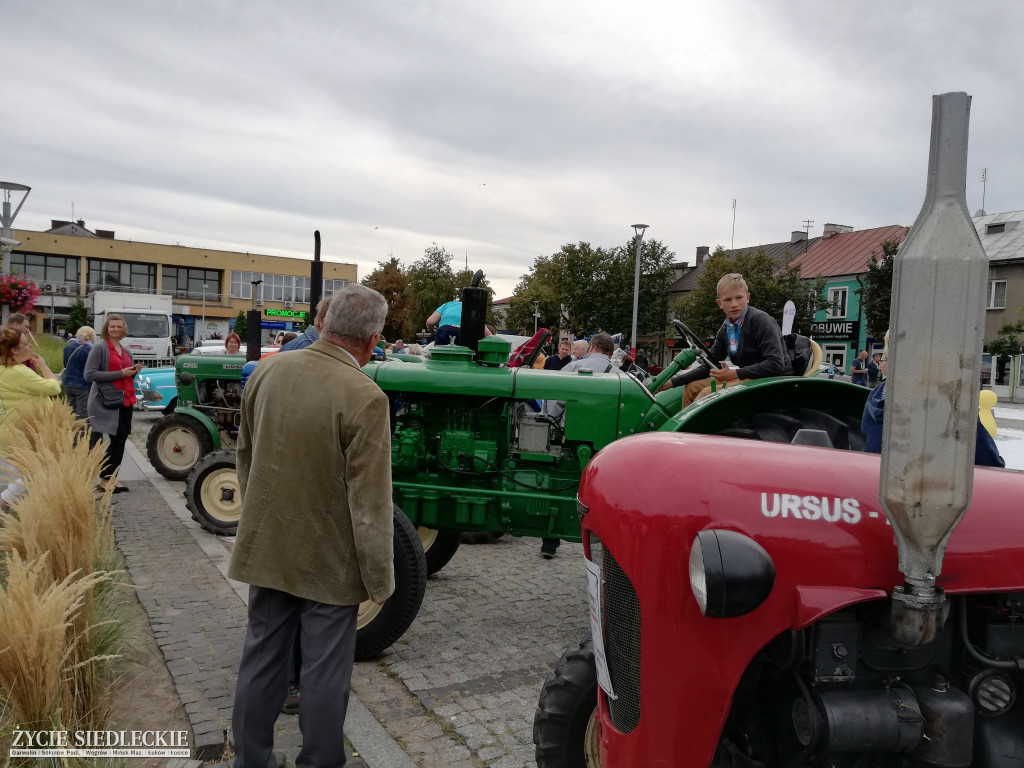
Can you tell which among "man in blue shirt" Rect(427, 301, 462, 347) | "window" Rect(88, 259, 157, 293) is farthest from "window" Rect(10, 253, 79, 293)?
"man in blue shirt" Rect(427, 301, 462, 347)

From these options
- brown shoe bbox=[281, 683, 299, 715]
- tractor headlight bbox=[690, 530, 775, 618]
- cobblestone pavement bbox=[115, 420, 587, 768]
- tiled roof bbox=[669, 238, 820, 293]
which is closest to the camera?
tractor headlight bbox=[690, 530, 775, 618]

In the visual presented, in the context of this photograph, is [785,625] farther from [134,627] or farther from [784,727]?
[134,627]

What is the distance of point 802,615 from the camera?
5.95 feet

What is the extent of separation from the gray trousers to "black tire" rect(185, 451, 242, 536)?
12.3 ft

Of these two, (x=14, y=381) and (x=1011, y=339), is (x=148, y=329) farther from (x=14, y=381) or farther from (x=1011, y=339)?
(x=1011, y=339)

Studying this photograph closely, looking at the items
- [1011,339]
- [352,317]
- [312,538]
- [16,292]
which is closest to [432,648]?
[312,538]

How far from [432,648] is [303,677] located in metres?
1.59

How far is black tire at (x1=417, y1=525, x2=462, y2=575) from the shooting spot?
5.21 meters

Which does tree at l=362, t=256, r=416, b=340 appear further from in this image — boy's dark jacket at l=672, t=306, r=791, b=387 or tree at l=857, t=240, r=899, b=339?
boy's dark jacket at l=672, t=306, r=791, b=387

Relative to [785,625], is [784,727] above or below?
below

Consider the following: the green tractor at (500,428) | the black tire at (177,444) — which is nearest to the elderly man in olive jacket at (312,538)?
the green tractor at (500,428)

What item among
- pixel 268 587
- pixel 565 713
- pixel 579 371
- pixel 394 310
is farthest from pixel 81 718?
pixel 394 310

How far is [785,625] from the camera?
1836mm

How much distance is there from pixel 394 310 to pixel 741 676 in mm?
41185
